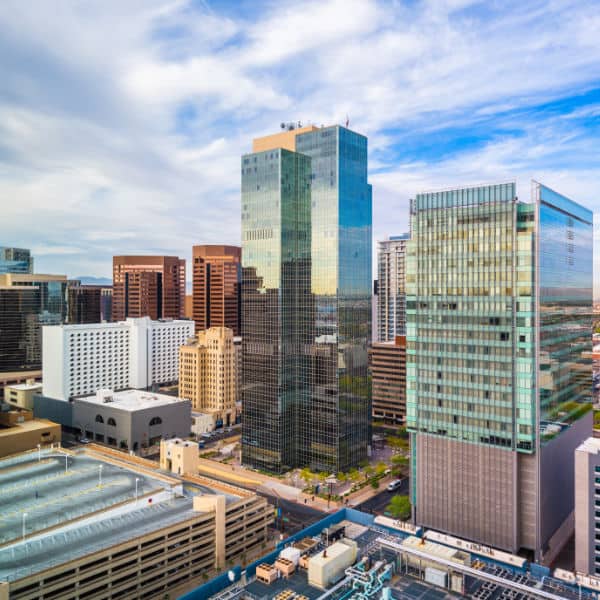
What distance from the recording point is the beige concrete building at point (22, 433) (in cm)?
12188

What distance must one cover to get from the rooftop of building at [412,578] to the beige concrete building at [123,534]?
18721mm

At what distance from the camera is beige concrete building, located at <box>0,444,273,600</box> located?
61375mm

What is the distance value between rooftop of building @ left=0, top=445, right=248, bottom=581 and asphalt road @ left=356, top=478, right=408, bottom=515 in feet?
96.2

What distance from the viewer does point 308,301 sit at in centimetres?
12194

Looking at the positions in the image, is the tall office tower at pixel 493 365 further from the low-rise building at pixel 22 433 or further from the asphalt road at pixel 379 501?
the low-rise building at pixel 22 433

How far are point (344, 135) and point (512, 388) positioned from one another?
66685mm

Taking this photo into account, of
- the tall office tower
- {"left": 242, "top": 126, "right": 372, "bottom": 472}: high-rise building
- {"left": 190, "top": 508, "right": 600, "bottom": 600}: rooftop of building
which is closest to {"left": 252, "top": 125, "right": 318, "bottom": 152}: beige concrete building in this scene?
{"left": 242, "top": 126, "right": 372, "bottom": 472}: high-rise building

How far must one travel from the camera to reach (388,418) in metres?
169

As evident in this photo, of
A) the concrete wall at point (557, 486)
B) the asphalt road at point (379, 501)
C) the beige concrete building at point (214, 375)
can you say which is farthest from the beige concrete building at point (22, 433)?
the concrete wall at point (557, 486)

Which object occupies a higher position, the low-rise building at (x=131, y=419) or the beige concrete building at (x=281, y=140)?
the beige concrete building at (x=281, y=140)

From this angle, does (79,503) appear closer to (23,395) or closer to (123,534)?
(123,534)

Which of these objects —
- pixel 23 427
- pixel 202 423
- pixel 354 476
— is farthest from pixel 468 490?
pixel 23 427

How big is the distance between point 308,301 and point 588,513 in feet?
227

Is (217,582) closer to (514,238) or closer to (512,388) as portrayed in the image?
(512,388)
